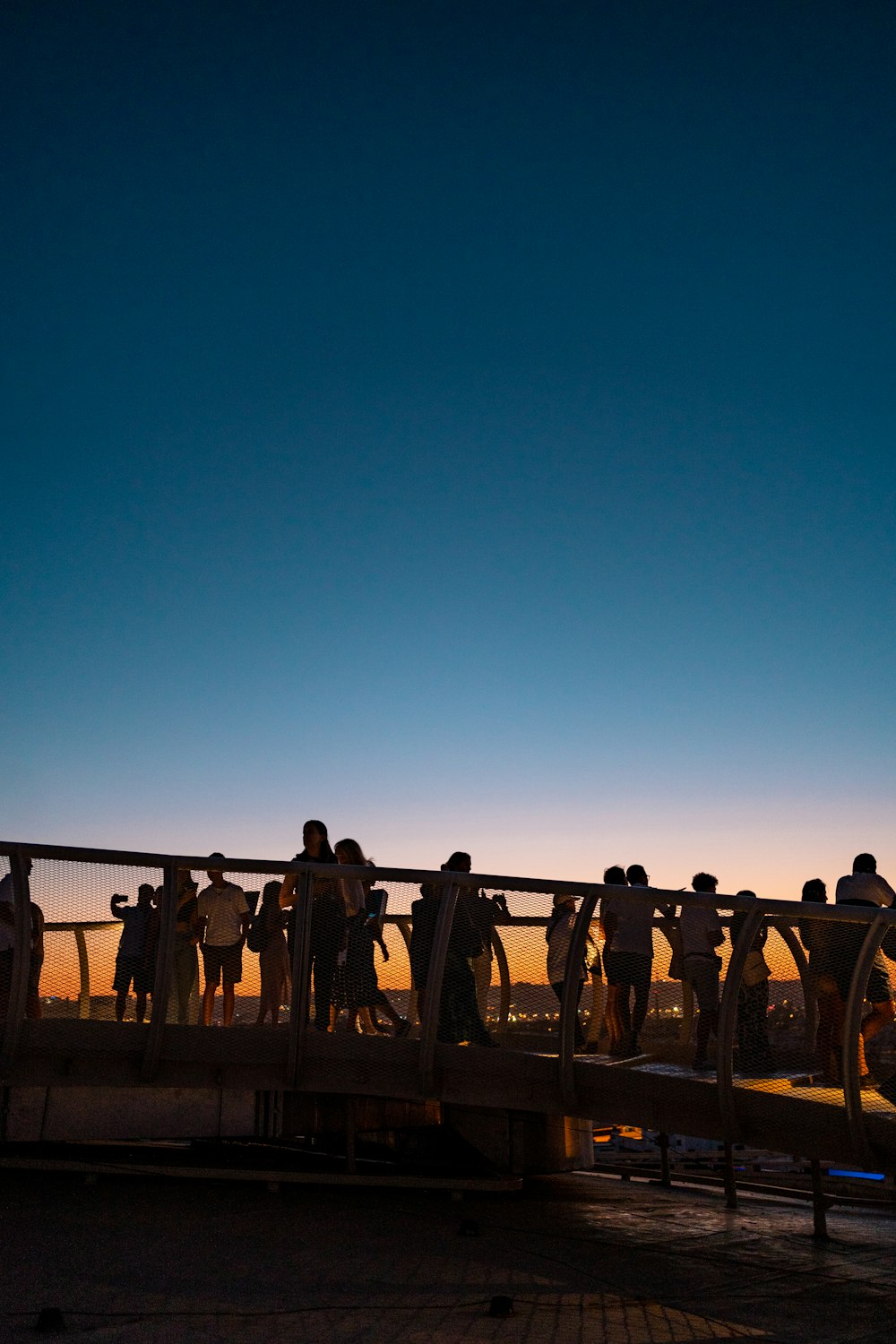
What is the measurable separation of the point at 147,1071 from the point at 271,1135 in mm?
1306

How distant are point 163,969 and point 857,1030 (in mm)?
4967

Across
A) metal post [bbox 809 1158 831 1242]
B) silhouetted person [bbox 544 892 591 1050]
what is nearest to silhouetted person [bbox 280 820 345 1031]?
silhouetted person [bbox 544 892 591 1050]

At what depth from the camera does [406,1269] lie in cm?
714

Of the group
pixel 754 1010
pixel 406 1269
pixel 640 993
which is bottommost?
pixel 406 1269

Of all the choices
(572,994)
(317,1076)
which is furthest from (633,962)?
(317,1076)

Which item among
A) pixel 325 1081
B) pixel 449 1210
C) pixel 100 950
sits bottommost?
pixel 449 1210

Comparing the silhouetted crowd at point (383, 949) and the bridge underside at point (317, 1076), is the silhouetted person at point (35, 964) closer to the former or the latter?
the silhouetted crowd at point (383, 949)

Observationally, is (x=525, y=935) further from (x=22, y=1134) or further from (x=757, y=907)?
(x=22, y=1134)

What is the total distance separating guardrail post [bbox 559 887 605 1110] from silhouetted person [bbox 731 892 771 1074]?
1156 mm

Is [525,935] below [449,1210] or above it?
above

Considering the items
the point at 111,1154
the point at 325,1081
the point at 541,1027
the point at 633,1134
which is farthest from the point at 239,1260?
the point at 633,1134

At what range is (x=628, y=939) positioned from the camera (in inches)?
326

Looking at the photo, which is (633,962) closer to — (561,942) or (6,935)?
(561,942)

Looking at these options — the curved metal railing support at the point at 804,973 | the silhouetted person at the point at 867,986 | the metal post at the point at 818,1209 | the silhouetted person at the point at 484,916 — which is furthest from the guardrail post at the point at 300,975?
the metal post at the point at 818,1209
